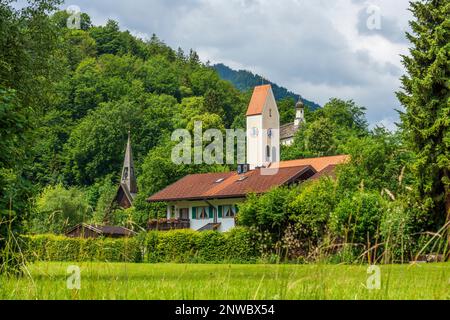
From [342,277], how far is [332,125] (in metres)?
75.8

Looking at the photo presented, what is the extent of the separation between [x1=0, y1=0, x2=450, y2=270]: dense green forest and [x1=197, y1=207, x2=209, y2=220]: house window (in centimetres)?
578

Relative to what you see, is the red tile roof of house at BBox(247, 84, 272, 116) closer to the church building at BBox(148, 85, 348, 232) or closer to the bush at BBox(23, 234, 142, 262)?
the church building at BBox(148, 85, 348, 232)

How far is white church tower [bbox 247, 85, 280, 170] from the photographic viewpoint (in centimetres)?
6906

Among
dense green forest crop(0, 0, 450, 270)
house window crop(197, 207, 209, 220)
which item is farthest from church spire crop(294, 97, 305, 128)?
house window crop(197, 207, 209, 220)

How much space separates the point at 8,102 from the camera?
38.3 ft

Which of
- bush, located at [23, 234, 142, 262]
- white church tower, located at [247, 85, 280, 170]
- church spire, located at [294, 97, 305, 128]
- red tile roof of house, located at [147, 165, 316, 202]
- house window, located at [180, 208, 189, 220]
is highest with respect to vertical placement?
church spire, located at [294, 97, 305, 128]

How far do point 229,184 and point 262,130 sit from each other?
18.8 meters

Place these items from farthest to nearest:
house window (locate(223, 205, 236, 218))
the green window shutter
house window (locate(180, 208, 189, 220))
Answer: house window (locate(180, 208, 189, 220)), the green window shutter, house window (locate(223, 205, 236, 218))

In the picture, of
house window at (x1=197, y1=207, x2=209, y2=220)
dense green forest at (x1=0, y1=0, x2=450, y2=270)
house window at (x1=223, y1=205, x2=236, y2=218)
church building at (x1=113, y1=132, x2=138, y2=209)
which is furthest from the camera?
church building at (x1=113, y1=132, x2=138, y2=209)

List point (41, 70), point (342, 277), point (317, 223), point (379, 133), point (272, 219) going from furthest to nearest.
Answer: point (379, 133) < point (272, 219) < point (317, 223) < point (41, 70) < point (342, 277)

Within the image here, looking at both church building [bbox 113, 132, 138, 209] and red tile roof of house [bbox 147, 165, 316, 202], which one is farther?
church building [bbox 113, 132, 138, 209]

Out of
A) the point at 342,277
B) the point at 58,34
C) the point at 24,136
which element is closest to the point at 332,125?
the point at 58,34

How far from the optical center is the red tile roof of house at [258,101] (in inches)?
2769
